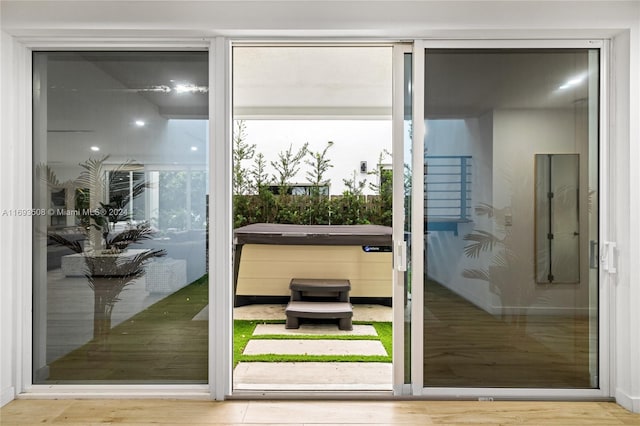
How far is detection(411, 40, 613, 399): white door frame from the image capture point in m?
2.38

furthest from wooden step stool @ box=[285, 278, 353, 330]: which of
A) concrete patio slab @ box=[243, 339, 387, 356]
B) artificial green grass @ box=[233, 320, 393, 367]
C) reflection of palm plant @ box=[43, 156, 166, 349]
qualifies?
reflection of palm plant @ box=[43, 156, 166, 349]

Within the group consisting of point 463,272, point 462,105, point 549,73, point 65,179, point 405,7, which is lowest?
point 463,272

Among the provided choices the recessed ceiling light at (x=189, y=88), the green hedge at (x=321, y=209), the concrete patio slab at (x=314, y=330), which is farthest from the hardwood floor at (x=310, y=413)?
the green hedge at (x=321, y=209)

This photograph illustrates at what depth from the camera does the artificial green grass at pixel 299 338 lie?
3.03 metres

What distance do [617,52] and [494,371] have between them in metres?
1.98

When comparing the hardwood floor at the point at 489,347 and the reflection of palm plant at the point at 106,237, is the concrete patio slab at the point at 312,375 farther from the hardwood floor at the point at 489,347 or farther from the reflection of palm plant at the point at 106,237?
the reflection of palm plant at the point at 106,237

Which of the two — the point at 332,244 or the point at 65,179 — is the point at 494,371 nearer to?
the point at 332,244

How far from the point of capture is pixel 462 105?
2.41 m

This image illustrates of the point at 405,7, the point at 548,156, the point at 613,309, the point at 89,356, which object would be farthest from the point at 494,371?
the point at 89,356

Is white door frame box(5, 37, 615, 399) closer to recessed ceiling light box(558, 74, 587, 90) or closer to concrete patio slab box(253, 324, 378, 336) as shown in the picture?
recessed ceiling light box(558, 74, 587, 90)

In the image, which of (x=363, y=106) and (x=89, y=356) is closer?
(x=89, y=356)

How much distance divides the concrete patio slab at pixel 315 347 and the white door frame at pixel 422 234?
0.82m

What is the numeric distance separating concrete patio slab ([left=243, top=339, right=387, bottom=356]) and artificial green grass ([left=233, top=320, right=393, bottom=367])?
6cm

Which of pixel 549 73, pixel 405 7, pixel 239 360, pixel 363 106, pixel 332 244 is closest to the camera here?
pixel 405 7
